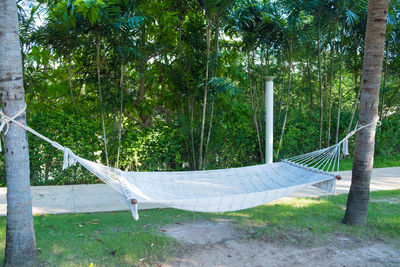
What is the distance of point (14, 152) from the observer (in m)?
2.15

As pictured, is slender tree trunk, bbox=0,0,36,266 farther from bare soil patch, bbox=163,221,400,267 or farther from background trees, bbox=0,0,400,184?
background trees, bbox=0,0,400,184

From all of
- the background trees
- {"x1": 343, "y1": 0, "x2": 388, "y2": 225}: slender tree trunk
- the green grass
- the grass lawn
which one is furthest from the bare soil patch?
the green grass

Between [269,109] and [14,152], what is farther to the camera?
[269,109]

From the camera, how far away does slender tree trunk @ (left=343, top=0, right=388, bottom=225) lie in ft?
9.66

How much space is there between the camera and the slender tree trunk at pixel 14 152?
209cm

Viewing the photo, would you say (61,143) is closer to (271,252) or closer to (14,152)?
(14,152)

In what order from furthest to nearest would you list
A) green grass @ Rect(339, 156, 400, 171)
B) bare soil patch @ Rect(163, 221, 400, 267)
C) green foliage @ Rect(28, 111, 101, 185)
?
green grass @ Rect(339, 156, 400, 171) < green foliage @ Rect(28, 111, 101, 185) < bare soil patch @ Rect(163, 221, 400, 267)

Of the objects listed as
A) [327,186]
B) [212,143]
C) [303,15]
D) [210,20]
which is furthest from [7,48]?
[303,15]

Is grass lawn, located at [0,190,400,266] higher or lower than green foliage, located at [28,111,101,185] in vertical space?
lower

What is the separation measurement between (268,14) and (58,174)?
346 cm

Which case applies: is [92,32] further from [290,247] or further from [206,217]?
[290,247]

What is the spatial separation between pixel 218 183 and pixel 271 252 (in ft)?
2.71

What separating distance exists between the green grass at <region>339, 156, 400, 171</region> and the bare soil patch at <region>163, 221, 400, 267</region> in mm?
3108

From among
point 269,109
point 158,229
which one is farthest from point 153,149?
point 158,229
